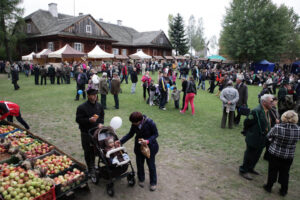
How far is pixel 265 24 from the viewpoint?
31.1 m

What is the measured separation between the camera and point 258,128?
4344 millimetres

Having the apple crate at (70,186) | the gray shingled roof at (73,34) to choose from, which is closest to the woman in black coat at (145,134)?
the apple crate at (70,186)

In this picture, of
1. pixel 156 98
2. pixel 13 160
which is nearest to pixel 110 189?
pixel 13 160

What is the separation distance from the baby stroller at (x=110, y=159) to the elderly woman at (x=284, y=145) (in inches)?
114

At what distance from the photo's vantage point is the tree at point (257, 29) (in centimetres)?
3067

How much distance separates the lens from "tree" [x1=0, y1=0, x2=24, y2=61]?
2810cm

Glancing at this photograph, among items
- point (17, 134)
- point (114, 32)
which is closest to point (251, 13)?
point (114, 32)

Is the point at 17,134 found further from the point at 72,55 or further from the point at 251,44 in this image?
the point at 251,44

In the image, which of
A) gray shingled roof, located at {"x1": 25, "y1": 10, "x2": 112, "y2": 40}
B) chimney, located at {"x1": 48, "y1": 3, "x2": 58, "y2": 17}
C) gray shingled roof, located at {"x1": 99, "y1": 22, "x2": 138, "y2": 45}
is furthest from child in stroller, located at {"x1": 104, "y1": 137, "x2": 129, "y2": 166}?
chimney, located at {"x1": 48, "y1": 3, "x2": 58, "y2": 17}

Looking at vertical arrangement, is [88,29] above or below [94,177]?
above

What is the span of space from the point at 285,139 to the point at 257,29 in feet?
107

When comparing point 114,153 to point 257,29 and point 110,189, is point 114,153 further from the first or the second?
point 257,29

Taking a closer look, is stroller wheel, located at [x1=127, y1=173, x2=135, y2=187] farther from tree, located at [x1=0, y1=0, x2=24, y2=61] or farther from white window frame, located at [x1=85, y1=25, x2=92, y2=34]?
tree, located at [x1=0, y1=0, x2=24, y2=61]

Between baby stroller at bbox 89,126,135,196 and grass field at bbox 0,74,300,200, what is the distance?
0.38m
